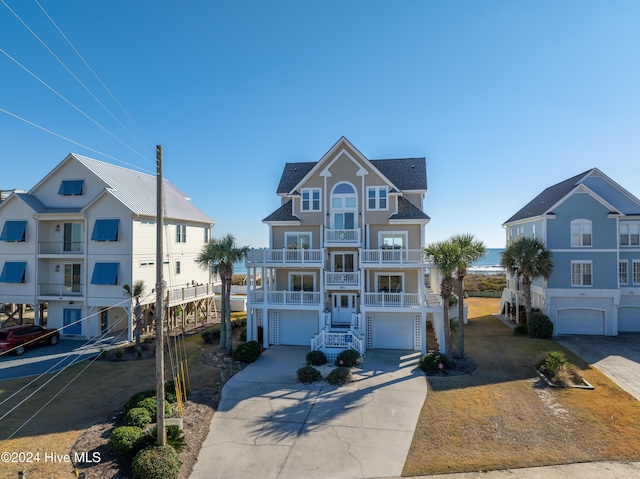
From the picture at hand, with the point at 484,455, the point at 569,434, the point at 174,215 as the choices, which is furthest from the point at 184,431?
the point at 174,215

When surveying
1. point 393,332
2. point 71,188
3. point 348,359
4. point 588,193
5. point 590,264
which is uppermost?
point 71,188

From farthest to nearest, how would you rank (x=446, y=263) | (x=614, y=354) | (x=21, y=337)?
(x=21, y=337)
(x=614, y=354)
(x=446, y=263)

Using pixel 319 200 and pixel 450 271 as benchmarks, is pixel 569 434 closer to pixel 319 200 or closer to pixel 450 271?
pixel 450 271

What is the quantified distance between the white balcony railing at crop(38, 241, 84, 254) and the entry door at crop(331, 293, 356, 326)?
62.5 ft

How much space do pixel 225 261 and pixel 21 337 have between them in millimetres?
13980

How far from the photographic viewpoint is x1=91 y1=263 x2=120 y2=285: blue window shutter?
79.9ft

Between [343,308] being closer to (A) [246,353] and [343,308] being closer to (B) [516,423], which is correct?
(A) [246,353]

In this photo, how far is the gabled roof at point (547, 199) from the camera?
27.0m

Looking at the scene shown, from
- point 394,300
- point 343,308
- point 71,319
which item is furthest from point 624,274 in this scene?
point 71,319

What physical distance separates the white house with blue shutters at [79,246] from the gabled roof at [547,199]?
29680 mm

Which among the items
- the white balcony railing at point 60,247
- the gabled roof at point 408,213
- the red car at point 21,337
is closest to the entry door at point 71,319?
the red car at point 21,337

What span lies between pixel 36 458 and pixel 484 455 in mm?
13635

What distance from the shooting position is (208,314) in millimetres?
31719

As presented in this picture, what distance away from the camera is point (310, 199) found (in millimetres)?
24516
